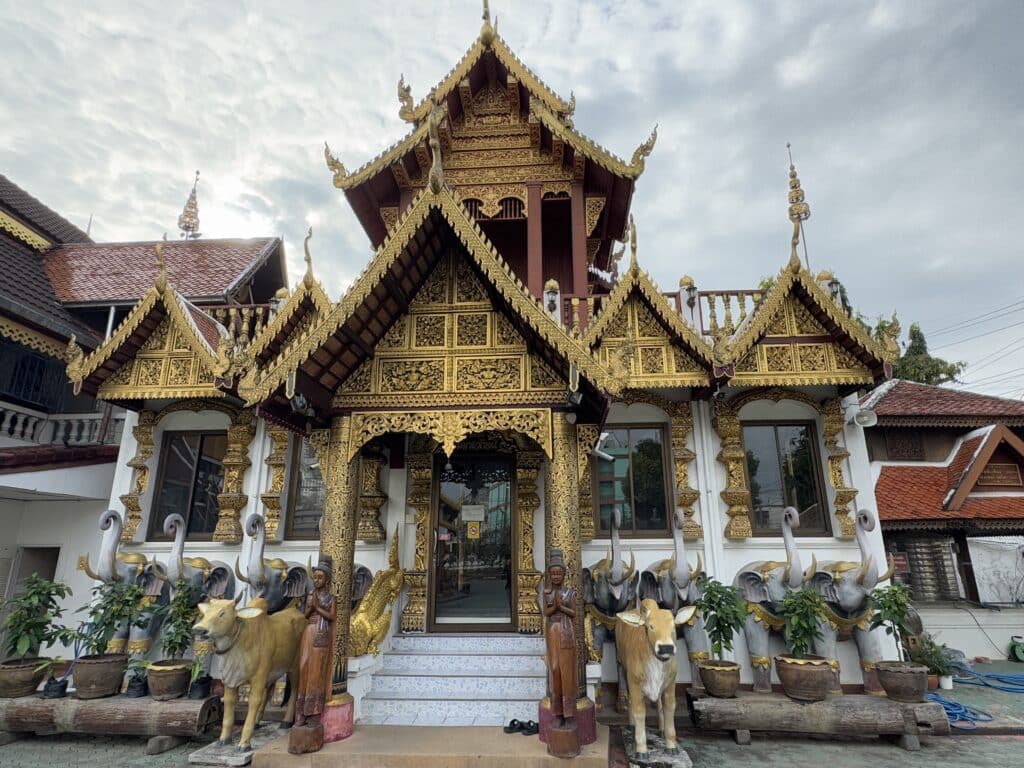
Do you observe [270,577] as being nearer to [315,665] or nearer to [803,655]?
[315,665]

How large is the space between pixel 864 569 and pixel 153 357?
9.42 metres

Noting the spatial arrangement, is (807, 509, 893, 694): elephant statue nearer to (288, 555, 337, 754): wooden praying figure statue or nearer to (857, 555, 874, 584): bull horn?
(857, 555, 874, 584): bull horn

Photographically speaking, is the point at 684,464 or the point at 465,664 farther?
the point at 684,464

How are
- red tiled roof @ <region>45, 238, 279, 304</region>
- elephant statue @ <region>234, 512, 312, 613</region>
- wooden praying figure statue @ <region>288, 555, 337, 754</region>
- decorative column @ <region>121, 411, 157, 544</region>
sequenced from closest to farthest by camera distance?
wooden praying figure statue @ <region>288, 555, 337, 754</region> < elephant statue @ <region>234, 512, 312, 613</region> < decorative column @ <region>121, 411, 157, 544</region> < red tiled roof @ <region>45, 238, 279, 304</region>

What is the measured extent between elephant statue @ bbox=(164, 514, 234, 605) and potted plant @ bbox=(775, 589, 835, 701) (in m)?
6.64

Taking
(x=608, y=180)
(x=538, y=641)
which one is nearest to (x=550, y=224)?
(x=608, y=180)

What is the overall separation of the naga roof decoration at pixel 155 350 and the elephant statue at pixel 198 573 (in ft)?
5.90

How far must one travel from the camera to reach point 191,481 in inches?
305

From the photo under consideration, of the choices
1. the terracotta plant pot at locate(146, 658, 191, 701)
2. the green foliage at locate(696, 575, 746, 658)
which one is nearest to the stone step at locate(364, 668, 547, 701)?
the green foliage at locate(696, 575, 746, 658)

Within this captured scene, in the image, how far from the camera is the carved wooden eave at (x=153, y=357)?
6992 mm

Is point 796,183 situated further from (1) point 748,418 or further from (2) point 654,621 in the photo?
(2) point 654,621

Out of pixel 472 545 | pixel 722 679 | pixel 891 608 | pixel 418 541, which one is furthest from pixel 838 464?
pixel 418 541

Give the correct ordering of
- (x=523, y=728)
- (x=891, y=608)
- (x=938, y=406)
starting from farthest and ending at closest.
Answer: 1. (x=938, y=406)
2. (x=891, y=608)
3. (x=523, y=728)

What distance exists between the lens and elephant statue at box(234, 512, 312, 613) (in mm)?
6086
